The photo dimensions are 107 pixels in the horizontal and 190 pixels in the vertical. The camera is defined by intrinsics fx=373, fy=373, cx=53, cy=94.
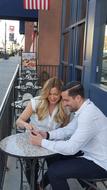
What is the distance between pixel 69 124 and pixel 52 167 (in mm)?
658

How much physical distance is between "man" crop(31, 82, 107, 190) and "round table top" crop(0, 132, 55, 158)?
0.08m

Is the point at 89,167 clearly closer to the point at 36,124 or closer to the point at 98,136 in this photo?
the point at 98,136

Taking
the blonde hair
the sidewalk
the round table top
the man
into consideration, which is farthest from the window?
the man

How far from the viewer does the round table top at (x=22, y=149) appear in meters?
3.29

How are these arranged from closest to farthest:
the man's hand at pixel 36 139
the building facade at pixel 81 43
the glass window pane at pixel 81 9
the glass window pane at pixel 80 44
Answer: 1. the man's hand at pixel 36 139
2. the building facade at pixel 81 43
3. the glass window pane at pixel 80 44
4. the glass window pane at pixel 81 9

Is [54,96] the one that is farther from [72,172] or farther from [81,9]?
[81,9]

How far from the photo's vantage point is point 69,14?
1095cm

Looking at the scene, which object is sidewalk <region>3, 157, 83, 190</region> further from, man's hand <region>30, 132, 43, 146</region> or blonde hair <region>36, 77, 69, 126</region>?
man's hand <region>30, 132, 43, 146</region>

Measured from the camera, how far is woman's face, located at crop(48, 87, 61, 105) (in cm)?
397

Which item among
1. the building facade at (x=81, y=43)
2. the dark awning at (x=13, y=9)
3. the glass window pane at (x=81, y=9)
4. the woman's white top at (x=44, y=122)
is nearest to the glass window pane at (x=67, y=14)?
the building facade at (x=81, y=43)

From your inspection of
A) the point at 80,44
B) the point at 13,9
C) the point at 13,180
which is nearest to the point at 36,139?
the point at 13,180

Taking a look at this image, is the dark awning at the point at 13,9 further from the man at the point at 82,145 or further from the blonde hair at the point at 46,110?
the man at the point at 82,145

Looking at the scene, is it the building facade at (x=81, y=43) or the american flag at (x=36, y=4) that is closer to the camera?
the building facade at (x=81, y=43)

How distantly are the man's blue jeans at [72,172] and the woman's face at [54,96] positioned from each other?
0.87 meters
